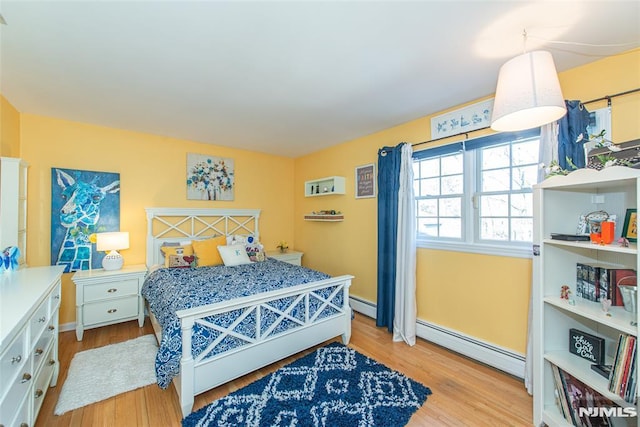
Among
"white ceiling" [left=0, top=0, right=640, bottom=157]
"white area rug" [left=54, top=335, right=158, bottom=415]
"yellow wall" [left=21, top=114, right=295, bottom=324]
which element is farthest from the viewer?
"yellow wall" [left=21, top=114, right=295, bottom=324]

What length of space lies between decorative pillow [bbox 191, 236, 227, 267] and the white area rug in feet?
3.35

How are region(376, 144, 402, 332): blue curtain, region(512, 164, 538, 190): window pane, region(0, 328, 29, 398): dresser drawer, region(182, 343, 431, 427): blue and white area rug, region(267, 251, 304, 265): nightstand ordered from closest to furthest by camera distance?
region(0, 328, 29, 398): dresser drawer
region(182, 343, 431, 427): blue and white area rug
region(512, 164, 538, 190): window pane
region(376, 144, 402, 332): blue curtain
region(267, 251, 304, 265): nightstand

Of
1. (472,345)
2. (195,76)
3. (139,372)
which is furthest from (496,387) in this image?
(195,76)

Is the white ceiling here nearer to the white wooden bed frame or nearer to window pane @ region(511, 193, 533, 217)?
window pane @ region(511, 193, 533, 217)

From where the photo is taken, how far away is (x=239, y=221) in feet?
14.1

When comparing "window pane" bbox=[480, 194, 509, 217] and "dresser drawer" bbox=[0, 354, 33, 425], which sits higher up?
"window pane" bbox=[480, 194, 509, 217]

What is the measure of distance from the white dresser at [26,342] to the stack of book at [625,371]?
282cm

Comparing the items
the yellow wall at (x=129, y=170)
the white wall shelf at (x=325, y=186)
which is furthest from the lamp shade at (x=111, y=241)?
the white wall shelf at (x=325, y=186)

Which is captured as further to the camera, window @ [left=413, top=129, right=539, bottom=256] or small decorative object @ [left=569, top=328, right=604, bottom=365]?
window @ [left=413, top=129, right=539, bottom=256]

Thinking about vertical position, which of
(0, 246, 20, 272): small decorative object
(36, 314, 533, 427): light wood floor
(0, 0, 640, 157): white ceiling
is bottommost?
(36, 314, 533, 427): light wood floor

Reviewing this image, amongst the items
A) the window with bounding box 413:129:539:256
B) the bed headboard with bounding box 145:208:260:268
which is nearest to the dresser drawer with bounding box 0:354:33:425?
the bed headboard with bounding box 145:208:260:268

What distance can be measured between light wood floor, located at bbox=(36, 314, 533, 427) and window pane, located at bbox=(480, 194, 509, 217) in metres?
1.39

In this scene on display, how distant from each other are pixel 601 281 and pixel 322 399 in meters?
1.94

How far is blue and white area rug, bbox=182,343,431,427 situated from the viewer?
173cm
